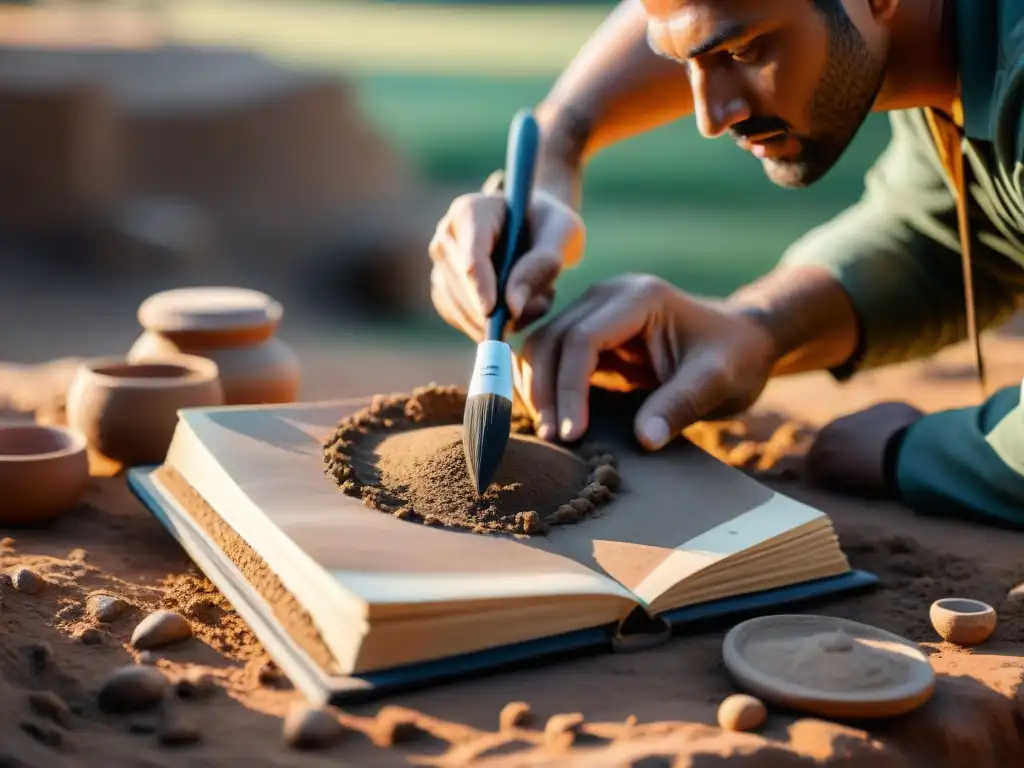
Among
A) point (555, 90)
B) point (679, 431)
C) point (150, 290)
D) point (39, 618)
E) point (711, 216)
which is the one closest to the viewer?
point (39, 618)

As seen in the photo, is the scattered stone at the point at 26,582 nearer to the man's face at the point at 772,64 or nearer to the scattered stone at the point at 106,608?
the scattered stone at the point at 106,608

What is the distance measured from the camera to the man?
1778 mm

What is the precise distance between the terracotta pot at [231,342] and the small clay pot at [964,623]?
1346 millimetres

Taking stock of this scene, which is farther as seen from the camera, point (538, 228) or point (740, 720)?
point (538, 228)

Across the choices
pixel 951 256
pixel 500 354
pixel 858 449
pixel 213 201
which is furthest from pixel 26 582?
pixel 213 201

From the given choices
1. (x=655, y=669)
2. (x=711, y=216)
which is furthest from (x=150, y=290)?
(x=711, y=216)

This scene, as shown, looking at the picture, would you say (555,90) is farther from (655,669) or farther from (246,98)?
(246,98)

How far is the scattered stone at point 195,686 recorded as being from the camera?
1307mm

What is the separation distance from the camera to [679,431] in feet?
6.11

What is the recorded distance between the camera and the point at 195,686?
1.31 m

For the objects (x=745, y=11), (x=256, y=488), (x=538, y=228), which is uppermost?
(x=745, y=11)

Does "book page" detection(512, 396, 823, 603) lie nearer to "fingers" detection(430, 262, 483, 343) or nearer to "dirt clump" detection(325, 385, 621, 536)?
"dirt clump" detection(325, 385, 621, 536)

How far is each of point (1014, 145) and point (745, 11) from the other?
0.46 metres

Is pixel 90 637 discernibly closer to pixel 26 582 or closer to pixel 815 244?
pixel 26 582
